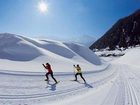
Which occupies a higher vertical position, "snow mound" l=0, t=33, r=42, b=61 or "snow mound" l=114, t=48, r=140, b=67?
"snow mound" l=114, t=48, r=140, b=67

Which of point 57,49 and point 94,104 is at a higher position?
point 57,49

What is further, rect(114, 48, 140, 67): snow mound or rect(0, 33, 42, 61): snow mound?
rect(114, 48, 140, 67): snow mound

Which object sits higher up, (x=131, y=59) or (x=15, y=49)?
(x=131, y=59)

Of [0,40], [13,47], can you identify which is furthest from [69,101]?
[0,40]

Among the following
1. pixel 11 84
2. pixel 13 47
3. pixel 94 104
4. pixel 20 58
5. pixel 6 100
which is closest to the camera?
pixel 6 100

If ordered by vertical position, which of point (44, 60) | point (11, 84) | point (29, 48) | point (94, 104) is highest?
point (29, 48)

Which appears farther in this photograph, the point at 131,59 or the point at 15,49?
the point at 131,59

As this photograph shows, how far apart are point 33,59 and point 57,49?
12.8m

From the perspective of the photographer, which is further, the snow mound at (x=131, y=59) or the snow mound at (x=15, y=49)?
the snow mound at (x=131, y=59)

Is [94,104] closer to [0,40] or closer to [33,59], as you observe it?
[33,59]

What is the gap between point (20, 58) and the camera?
27906mm

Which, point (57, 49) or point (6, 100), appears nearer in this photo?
point (6, 100)

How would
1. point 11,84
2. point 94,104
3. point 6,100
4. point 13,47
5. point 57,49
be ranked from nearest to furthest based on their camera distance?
point 6,100 < point 94,104 < point 11,84 < point 13,47 < point 57,49

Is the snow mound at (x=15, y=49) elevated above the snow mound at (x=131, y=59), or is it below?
below
